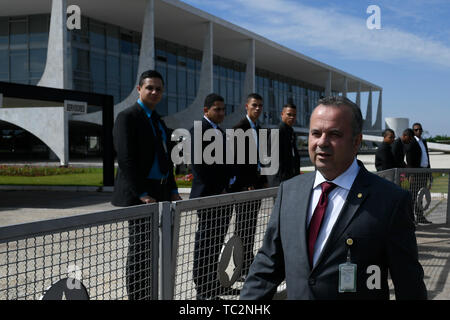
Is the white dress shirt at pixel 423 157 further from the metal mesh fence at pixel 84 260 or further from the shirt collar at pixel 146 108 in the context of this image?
the metal mesh fence at pixel 84 260

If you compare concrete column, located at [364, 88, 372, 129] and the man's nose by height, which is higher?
concrete column, located at [364, 88, 372, 129]

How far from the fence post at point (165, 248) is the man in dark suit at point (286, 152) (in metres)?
3.21

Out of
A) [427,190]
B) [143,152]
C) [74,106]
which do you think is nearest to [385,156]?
[427,190]

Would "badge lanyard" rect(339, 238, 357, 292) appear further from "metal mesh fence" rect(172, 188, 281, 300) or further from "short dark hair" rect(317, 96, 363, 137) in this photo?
"metal mesh fence" rect(172, 188, 281, 300)

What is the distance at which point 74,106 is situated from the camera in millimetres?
14953

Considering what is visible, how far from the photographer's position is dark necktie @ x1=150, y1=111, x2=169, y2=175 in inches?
166

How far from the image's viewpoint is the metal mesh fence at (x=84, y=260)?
2.24 meters

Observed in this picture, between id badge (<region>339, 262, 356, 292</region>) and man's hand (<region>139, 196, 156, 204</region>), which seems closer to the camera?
id badge (<region>339, 262, 356, 292</region>)

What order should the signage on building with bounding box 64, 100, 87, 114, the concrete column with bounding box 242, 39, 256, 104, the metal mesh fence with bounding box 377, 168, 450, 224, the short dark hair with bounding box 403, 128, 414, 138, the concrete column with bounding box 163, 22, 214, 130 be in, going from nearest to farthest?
the metal mesh fence with bounding box 377, 168, 450, 224, the short dark hair with bounding box 403, 128, 414, 138, the signage on building with bounding box 64, 100, 87, 114, the concrete column with bounding box 163, 22, 214, 130, the concrete column with bounding box 242, 39, 256, 104

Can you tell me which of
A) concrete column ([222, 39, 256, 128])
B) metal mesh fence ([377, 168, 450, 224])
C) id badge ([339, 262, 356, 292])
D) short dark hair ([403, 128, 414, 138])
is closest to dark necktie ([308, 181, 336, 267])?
id badge ([339, 262, 356, 292])

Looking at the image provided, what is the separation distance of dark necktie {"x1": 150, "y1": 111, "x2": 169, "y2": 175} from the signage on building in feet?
37.4

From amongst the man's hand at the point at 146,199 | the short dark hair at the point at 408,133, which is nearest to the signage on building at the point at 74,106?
the short dark hair at the point at 408,133
